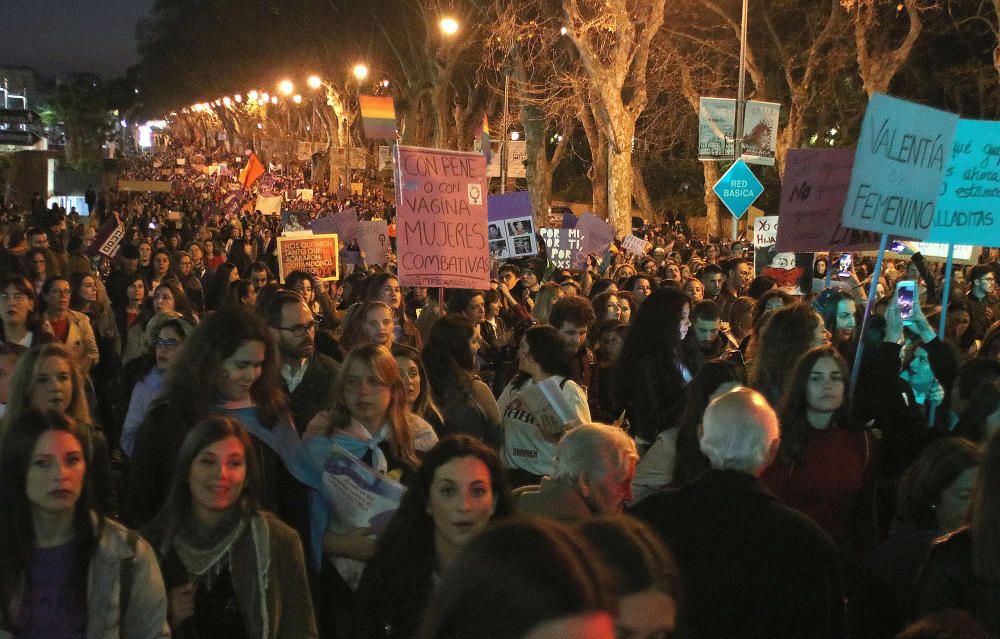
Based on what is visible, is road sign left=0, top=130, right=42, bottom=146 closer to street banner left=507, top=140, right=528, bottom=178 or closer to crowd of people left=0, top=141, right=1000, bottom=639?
street banner left=507, top=140, right=528, bottom=178

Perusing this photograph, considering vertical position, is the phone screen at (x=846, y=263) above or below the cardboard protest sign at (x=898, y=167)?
below

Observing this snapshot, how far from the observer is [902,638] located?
95.1 inches

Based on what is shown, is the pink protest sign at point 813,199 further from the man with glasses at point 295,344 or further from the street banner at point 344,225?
the street banner at point 344,225

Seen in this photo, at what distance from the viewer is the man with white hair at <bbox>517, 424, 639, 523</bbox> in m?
3.90

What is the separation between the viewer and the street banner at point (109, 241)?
1547 centimetres

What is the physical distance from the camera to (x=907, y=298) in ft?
27.8

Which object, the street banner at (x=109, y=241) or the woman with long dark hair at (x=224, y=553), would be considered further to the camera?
A: the street banner at (x=109, y=241)

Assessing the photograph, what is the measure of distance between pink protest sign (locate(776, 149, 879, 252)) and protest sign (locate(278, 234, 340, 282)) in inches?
215

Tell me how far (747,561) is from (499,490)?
0.81m

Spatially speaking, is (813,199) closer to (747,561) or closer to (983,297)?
(983,297)

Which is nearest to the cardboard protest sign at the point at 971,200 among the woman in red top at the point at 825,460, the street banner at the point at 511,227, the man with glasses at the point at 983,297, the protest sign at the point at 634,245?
the man with glasses at the point at 983,297

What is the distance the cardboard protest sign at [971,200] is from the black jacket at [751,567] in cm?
562

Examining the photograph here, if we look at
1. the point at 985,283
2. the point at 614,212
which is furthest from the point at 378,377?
the point at 614,212

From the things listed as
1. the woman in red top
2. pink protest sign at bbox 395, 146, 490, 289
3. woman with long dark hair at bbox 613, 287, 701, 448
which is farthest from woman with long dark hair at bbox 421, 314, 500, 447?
pink protest sign at bbox 395, 146, 490, 289
